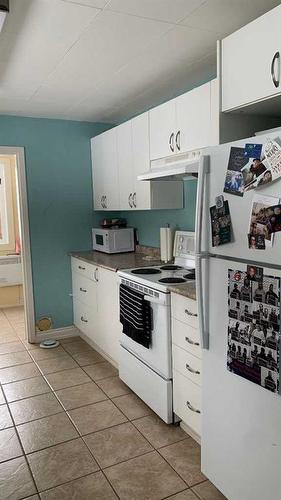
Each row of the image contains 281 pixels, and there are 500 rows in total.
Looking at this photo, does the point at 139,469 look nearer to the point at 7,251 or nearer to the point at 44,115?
the point at 44,115

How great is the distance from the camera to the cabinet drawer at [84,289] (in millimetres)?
3756

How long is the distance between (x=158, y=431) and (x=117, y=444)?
0.29 m

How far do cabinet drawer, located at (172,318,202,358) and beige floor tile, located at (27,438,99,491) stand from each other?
0.83m

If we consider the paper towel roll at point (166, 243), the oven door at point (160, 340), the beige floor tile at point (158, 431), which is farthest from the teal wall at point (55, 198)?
the beige floor tile at point (158, 431)

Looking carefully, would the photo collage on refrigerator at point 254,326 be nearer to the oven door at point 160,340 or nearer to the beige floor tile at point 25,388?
the oven door at point 160,340

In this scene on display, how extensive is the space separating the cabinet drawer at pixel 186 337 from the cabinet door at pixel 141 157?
1.20 m

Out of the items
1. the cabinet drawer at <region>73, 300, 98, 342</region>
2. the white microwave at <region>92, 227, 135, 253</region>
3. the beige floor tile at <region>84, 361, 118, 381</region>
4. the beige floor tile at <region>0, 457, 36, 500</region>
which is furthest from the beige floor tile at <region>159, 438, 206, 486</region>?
the white microwave at <region>92, 227, 135, 253</region>

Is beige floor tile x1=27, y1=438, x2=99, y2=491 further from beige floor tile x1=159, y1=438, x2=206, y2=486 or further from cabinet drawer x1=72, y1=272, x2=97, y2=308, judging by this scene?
cabinet drawer x1=72, y1=272, x2=97, y2=308

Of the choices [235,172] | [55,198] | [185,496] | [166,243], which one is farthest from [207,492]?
[55,198]

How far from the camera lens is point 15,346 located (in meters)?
4.12

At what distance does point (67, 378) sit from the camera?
3320 mm

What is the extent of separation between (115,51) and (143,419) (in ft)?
7.94

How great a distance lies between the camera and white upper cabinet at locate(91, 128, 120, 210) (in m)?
3.80

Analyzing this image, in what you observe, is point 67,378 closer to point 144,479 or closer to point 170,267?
point 170,267
